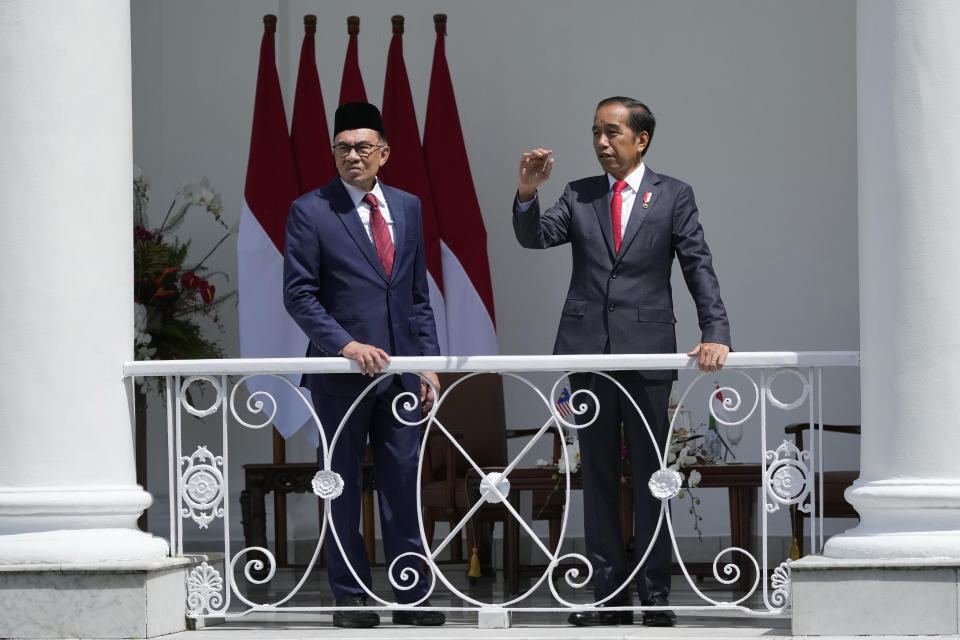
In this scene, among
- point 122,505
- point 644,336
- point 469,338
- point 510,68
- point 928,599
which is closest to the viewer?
point 928,599

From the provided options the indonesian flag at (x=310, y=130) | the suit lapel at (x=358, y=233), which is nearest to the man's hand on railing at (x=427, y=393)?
the suit lapel at (x=358, y=233)

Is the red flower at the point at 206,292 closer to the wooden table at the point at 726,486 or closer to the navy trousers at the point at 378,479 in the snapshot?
the wooden table at the point at 726,486

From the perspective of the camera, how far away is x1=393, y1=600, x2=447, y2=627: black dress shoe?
471cm

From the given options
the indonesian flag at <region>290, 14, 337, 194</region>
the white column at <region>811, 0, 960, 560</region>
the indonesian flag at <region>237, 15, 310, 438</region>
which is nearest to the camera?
the white column at <region>811, 0, 960, 560</region>

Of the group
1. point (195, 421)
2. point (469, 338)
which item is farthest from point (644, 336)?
point (195, 421)

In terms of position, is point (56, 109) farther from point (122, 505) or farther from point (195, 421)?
point (195, 421)

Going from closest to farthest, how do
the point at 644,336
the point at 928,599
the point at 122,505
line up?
the point at 928,599
the point at 122,505
the point at 644,336

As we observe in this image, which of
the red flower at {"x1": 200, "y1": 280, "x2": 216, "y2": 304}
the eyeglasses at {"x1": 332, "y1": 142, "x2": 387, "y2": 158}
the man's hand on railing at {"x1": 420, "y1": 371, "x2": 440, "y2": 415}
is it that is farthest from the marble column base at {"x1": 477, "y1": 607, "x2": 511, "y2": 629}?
the red flower at {"x1": 200, "y1": 280, "x2": 216, "y2": 304}

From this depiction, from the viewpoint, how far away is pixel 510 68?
27.8 ft

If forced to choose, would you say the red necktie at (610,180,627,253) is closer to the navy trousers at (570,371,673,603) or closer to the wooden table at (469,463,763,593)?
the navy trousers at (570,371,673,603)

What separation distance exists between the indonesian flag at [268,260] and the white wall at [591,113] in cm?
50

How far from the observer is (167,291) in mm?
7512

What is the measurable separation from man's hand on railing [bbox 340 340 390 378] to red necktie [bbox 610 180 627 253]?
0.87 m

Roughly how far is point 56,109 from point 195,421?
4180mm
